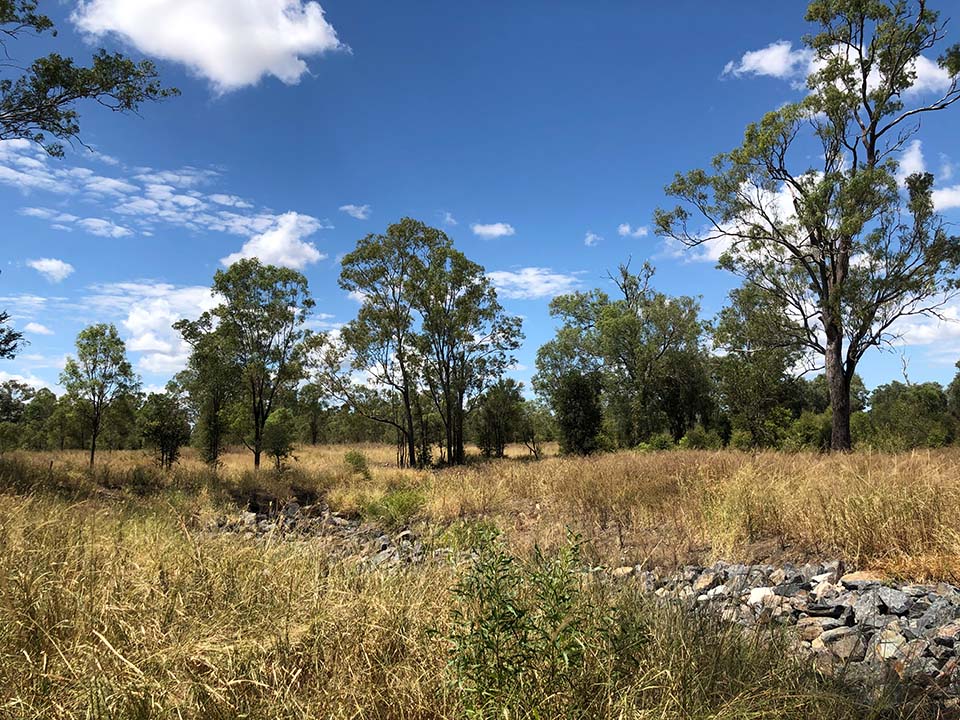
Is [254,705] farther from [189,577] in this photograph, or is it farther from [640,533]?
[640,533]

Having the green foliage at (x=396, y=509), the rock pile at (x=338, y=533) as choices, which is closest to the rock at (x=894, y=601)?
the rock pile at (x=338, y=533)

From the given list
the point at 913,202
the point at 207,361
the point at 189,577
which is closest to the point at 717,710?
the point at 189,577

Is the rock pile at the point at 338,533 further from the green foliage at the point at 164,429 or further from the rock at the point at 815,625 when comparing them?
the green foliage at the point at 164,429

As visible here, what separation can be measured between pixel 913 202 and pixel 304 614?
21407 mm

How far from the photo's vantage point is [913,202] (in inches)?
679

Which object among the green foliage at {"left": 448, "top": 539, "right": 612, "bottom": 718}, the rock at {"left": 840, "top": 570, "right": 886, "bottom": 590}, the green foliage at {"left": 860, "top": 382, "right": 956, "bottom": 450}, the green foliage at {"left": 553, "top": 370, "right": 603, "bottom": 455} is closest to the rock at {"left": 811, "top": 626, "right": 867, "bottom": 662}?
the rock at {"left": 840, "top": 570, "right": 886, "bottom": 590}

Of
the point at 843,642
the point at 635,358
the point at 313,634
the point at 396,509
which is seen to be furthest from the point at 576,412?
the point at 313,634

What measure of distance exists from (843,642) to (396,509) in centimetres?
976

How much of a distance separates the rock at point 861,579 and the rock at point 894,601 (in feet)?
0.98

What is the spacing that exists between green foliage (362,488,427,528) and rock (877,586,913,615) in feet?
29.2

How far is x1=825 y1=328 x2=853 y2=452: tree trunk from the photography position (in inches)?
691

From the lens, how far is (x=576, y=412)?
33.3m

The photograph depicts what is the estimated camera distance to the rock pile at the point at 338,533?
565cm

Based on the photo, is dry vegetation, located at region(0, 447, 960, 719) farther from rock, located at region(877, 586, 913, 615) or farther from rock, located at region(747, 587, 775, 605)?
rock, located at region(747, 587, 775, 605)
